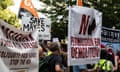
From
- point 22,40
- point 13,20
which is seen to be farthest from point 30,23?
point 13,20

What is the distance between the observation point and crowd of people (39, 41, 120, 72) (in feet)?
32.1

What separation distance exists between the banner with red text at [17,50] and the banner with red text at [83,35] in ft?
3.39

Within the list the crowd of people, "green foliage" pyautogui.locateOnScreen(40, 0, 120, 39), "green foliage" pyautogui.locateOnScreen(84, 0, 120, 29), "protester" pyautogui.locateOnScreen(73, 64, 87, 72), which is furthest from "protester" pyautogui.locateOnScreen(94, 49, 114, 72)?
"green foliage" pyautogui.locateOnScreen(84, 0, 120, 29)

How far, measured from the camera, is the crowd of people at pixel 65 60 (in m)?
9.78

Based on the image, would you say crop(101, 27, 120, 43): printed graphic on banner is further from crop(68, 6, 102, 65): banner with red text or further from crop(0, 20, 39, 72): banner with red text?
crop(0, 20, 39, 72): banner with red text

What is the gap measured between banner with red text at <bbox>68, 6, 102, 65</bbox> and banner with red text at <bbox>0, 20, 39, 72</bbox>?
1.03 m

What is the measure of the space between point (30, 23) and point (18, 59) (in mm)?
5757

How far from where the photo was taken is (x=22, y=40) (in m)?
8.30

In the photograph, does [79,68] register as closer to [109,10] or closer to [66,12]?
[109,10]

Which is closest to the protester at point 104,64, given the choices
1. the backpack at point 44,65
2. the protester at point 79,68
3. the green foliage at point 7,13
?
the protester at point 79,68

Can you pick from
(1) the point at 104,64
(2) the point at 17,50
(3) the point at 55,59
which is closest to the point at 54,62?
(3) the point at 55,59

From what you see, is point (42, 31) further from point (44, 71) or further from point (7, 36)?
point (7, 36)

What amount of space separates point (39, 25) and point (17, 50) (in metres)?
6.66

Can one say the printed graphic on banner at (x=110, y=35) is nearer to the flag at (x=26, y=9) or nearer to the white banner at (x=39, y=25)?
the white banner at (x=39, y=25)
